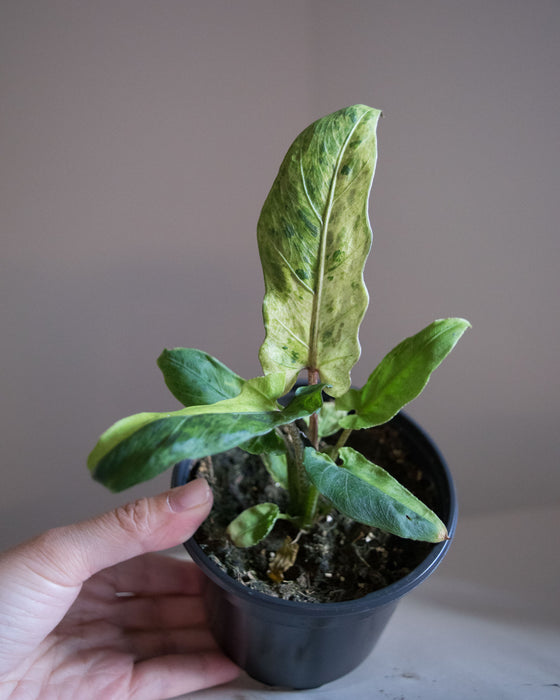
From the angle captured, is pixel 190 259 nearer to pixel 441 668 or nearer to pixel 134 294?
pixel 134 294

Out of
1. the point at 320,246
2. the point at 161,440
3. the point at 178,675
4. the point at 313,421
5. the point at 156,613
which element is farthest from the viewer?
the point at 156,613

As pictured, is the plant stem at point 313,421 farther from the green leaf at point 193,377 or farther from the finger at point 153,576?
the finger at point 153,576

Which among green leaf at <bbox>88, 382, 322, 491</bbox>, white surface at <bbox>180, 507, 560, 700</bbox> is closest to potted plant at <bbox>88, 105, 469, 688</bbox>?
green leaf at <bbox>88, 382, 322, 491</bbox>

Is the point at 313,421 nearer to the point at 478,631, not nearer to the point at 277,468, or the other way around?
the point at 277,468

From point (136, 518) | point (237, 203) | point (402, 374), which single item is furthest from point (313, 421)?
point (237, 203)

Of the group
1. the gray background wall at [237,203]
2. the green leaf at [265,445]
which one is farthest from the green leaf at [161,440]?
the gray background wall at [237,203]

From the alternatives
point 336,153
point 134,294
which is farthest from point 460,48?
point 134,294

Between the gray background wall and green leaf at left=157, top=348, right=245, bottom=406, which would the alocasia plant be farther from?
the gray background wall
